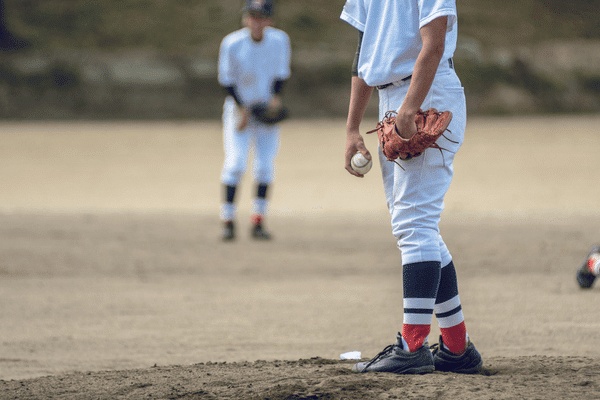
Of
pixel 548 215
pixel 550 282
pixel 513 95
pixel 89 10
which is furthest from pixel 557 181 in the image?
pixel 89 10

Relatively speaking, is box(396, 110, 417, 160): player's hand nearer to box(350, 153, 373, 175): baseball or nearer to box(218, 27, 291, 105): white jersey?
box(350, 153, 373, 175): baseball

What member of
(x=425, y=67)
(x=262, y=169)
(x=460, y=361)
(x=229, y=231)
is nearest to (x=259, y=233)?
(x=229, y=231)

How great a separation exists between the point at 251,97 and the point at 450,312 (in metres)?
4.99

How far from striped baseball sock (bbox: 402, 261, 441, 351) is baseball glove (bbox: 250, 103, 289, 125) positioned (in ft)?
15.6

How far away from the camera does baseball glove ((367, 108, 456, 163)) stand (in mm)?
2684

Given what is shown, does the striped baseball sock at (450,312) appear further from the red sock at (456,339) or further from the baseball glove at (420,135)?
the baseball glove at (420,135)

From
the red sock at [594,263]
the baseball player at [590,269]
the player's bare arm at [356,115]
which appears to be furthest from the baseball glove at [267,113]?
the player's bare arm at [356,115]

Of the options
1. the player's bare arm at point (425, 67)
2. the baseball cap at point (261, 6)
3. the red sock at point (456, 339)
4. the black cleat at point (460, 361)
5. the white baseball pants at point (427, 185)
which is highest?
the baseball cap at point (261, 6)

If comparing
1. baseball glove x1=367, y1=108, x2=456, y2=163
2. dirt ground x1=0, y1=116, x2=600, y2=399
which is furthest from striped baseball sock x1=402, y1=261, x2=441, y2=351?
baseball glove x1=367, y1=108, x2=456, y2=163

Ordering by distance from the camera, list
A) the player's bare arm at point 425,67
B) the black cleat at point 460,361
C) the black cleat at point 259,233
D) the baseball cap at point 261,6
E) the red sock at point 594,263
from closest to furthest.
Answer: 1. the player's bare arm at point 425,67
2. the black cleat at point 460,361
3. the red sock at point 594,263
4. the baseball cap at point 261,6
5. the black cleat at point 259,233

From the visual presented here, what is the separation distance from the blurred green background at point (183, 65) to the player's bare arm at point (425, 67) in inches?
811

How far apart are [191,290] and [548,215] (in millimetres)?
5172

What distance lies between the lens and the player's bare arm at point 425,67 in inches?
102

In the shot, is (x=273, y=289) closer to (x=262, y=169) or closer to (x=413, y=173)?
(x=262, y=169)
